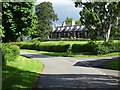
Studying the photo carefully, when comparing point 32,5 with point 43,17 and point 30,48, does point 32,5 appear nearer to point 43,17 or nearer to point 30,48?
point 30,48

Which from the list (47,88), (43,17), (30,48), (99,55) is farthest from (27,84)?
(43,17)

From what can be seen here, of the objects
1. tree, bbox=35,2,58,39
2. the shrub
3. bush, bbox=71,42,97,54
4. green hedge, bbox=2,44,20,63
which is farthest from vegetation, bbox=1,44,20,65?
tree, bbox=35,2,58,39

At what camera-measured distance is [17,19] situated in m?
33.8

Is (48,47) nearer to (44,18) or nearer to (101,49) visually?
(101,49)

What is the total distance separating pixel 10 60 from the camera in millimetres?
28359

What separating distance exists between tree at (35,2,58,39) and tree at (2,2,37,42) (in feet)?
200

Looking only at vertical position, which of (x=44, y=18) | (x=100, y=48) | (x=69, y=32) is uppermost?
(x=44, y=18)

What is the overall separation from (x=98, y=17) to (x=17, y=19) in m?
16.2

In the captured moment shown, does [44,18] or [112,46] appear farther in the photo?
[44,18]

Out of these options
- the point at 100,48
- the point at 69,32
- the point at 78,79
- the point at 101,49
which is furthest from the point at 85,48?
the point at 69,32

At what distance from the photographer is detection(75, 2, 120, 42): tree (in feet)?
151

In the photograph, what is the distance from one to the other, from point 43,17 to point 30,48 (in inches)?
1274

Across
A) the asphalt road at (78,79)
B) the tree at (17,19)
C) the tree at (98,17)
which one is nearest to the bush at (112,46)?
the tree at (98,17)

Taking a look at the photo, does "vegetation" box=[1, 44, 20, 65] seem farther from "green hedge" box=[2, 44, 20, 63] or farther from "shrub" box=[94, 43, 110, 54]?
"shrub" box=[94, 43, 110, 54]
